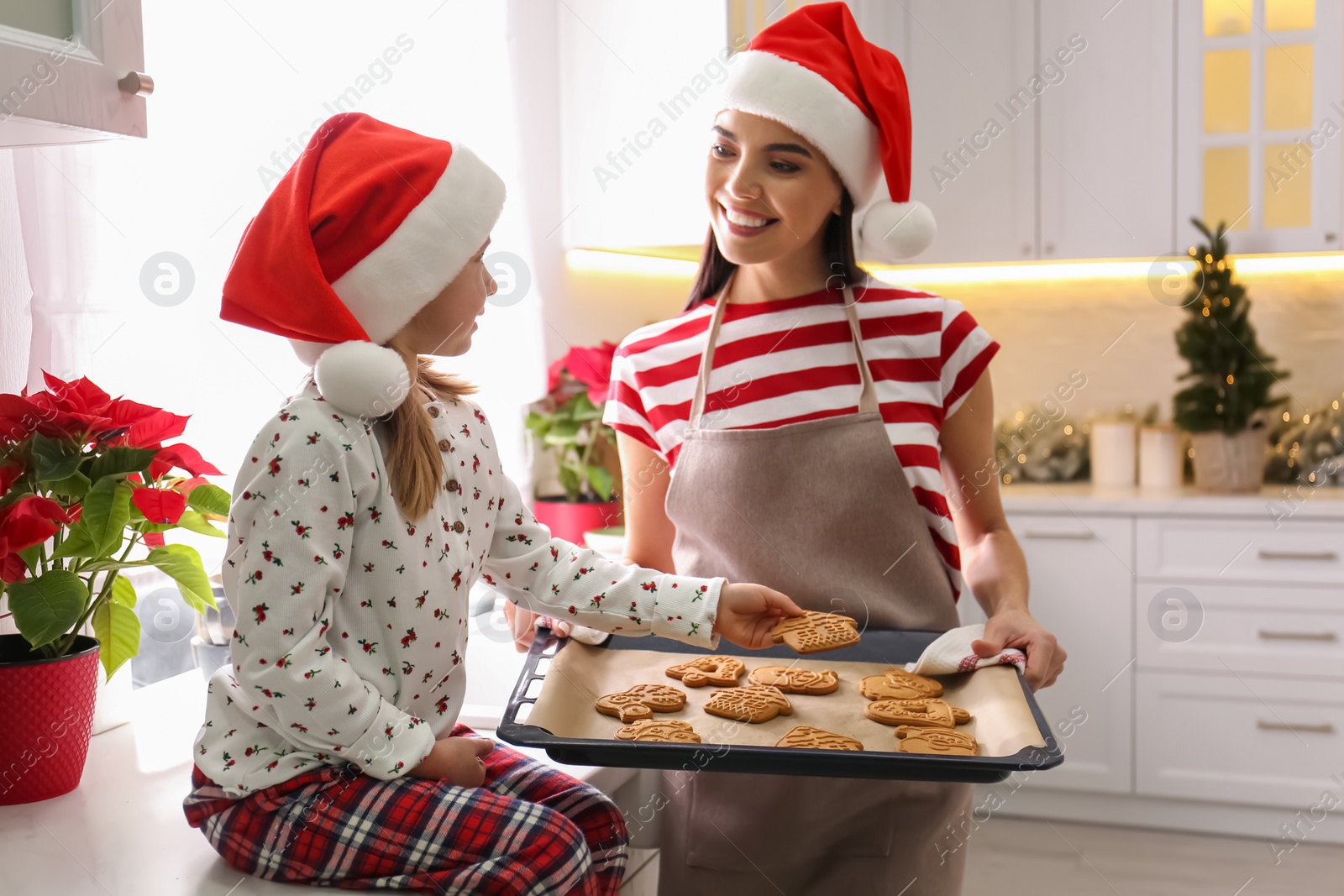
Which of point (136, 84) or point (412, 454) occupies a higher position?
point (136, 84)

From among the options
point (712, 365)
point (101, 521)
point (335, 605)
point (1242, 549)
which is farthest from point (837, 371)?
point (1242, 549)

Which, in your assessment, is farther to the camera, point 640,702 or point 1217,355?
point 1217,355

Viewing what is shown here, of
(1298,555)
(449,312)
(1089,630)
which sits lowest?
(1089,630)

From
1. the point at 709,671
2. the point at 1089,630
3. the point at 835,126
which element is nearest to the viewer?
the point at 709,671

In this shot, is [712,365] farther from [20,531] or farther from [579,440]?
[579,440]

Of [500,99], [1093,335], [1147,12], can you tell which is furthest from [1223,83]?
[500,99]

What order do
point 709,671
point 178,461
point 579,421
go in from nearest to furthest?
point 178,461
point 709,671
point 579,421

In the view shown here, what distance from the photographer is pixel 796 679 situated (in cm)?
115

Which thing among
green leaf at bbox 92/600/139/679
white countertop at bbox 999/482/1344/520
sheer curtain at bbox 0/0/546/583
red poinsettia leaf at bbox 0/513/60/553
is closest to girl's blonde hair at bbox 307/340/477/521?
sheer curtain at bbox 0/0/546/583

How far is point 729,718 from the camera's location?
1082 mm

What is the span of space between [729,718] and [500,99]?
1.43 m

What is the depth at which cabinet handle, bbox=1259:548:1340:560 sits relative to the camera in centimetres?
255

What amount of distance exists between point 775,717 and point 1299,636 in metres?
2.02

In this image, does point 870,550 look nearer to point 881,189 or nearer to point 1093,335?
point 881,189
